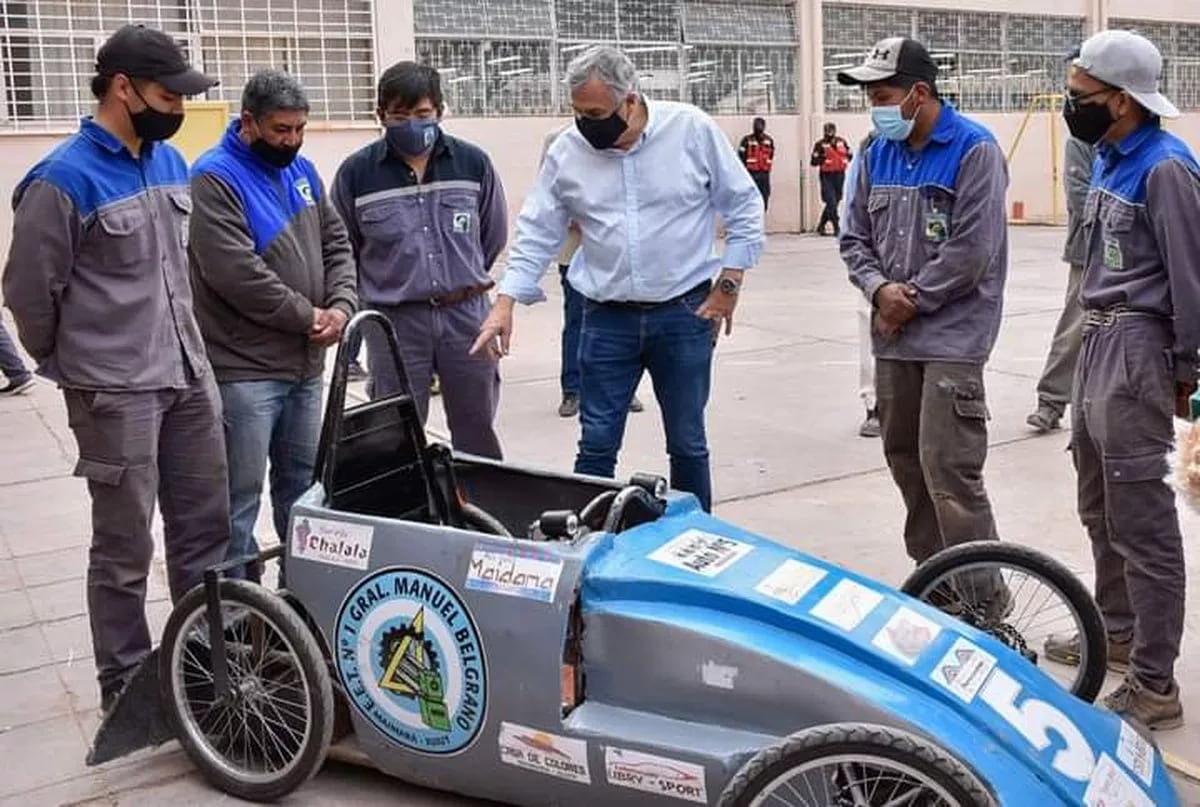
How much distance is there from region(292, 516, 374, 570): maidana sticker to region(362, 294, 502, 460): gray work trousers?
1406mm

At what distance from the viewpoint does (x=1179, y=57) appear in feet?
82.5

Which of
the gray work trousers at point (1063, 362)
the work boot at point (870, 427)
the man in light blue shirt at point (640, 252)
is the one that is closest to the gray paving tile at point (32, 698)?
the man in light blue shirt at point (640, 252)

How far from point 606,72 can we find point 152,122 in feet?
→ 4.45

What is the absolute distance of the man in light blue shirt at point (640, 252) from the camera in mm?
4285

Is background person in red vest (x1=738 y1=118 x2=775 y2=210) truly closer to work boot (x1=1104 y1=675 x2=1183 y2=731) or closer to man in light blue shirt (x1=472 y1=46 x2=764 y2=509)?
man in light blue shirt (x1=472 y1=46 x2=764 y2=509)

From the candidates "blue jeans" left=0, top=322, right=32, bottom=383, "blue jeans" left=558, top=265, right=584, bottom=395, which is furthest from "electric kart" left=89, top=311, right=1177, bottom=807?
"blue jeans" left=0, top=322, right=32, bottom=383

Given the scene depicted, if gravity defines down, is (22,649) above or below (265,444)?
below

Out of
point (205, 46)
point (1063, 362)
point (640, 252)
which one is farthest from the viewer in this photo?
point (205, 46)

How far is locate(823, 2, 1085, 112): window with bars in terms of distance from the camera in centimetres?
2080

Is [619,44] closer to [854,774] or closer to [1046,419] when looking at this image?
[1046,419]

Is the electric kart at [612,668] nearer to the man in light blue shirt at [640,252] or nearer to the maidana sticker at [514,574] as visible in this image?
the maidana sticker at [514,574]

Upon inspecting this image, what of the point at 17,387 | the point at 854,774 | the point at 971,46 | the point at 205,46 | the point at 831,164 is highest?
the point at 971,46

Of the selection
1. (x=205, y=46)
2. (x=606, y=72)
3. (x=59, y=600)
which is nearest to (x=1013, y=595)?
(x=606, y=72)

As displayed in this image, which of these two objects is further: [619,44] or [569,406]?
[619,44]
